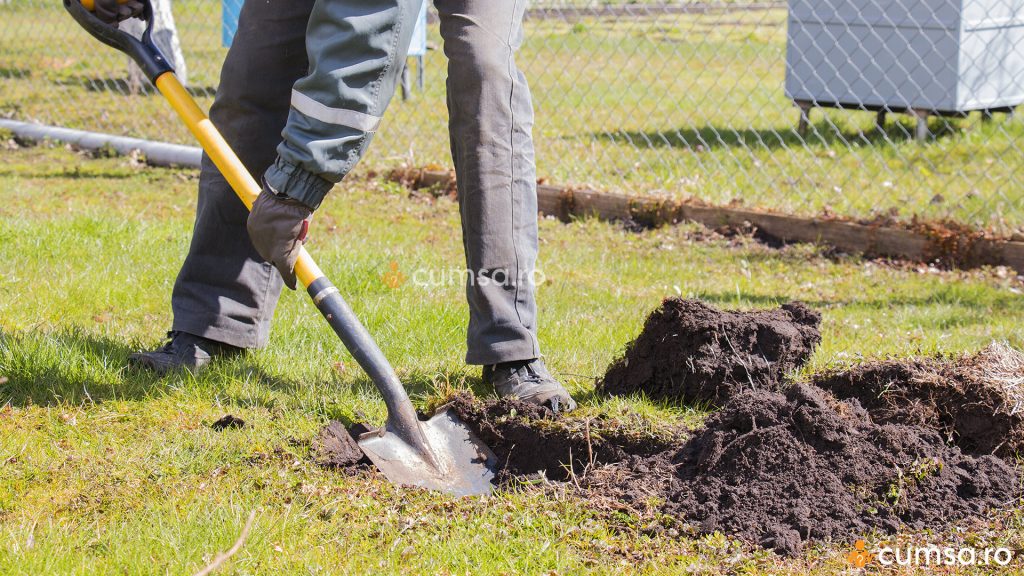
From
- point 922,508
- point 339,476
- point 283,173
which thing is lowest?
point 339,476

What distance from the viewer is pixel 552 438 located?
2680 millimetres

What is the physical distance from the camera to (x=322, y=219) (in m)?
5.27

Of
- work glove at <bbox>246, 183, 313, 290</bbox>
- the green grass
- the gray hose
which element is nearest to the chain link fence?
the gray hose

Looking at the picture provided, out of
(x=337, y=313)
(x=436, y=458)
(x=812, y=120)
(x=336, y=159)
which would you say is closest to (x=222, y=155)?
(x=336, y=159)

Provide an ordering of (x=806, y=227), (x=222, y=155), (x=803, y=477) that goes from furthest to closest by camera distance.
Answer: (x=806, y=227) < (x=222, y=155) < (x=803, y=477)

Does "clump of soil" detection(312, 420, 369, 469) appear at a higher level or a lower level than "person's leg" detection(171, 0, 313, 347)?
lower

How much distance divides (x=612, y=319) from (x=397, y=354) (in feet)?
2.97

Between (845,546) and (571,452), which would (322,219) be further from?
(845,546)

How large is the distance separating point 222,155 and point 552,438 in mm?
1175

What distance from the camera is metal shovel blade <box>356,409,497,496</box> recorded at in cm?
253

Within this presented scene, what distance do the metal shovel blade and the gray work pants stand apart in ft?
1.06

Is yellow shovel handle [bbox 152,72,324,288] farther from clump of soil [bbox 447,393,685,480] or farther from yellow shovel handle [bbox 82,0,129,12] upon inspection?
clump of soil [bbox 447,393,685,480]

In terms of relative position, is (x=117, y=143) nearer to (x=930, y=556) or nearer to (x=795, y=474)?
(x=795, y=474)

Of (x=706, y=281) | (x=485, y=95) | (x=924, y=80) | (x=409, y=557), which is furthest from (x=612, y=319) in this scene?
(x=924, y=80)
